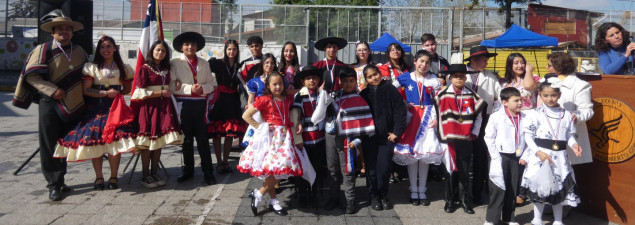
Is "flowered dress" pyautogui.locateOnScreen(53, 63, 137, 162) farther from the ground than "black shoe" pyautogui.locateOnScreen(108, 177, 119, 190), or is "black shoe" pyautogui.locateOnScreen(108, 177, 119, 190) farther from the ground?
"flowered dress" pyautogui.locateOnScreen(53, 63, 137, 162)

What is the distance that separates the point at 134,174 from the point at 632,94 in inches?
232

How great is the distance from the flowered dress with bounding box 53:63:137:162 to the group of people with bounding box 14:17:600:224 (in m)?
0.01

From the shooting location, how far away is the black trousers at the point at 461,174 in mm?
4906

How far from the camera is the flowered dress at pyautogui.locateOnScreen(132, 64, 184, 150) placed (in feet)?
17.7

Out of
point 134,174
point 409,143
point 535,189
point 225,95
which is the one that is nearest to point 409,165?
point 409,143

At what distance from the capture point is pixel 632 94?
4344mm

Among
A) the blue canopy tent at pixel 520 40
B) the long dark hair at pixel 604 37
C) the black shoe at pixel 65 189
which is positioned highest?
the blue canopy tent at pixel 520 40

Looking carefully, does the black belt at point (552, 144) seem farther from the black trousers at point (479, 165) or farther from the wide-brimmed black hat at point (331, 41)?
the wide-brimmed black hat at point (331, 41)

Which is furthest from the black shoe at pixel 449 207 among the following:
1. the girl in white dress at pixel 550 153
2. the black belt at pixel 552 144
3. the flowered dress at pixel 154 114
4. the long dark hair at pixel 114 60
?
the long dark hair at pixel 114 60

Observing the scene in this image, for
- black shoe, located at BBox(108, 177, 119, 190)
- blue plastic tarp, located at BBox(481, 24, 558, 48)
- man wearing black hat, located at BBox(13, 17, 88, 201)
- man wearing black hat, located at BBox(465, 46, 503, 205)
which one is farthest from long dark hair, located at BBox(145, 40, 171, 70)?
blue plastic tarp, located at BBox(481, 24, 558, 48)

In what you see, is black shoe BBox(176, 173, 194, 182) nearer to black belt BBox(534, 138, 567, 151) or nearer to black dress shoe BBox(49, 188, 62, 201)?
black dress shoe BBox(49, 188, 62, 201)

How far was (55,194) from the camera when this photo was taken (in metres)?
5.18

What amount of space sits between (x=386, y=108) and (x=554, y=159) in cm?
167

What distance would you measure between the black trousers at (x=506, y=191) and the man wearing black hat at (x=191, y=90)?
334 centimetres
